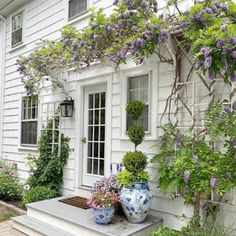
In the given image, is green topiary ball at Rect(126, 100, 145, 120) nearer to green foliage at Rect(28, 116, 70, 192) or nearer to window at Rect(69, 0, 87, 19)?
green foliage at Rect(28, 116, 70, 192)

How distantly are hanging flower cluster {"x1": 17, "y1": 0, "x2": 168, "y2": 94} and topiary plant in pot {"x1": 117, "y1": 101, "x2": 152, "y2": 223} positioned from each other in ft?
2.95

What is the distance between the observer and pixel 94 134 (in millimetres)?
5621

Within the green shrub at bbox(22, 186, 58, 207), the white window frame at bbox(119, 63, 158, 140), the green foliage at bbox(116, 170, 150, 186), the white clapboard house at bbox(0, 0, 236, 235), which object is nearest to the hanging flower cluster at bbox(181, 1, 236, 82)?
the white clapboard house at bbox(0, 0, 236, 235)

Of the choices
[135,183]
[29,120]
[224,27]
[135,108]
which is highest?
[224,27]

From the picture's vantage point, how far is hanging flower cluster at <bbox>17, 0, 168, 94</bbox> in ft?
11.4

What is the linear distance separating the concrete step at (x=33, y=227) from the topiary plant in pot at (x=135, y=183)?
3.34 ft

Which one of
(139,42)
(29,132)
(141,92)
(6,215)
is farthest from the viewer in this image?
(29,132)

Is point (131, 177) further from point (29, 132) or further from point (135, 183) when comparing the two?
point (29, 132)

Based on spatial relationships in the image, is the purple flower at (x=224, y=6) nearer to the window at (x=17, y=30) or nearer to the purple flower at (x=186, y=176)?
the purple flower at (x=186, y=176)

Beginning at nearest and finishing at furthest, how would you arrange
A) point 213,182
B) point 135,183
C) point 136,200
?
point 213,182
point 136,200
point 135,183

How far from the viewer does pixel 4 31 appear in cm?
884

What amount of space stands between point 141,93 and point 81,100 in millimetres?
1570

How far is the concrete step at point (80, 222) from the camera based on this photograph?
12.3 feet

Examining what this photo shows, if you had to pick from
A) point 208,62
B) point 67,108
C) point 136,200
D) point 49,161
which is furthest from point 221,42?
point 49,161
